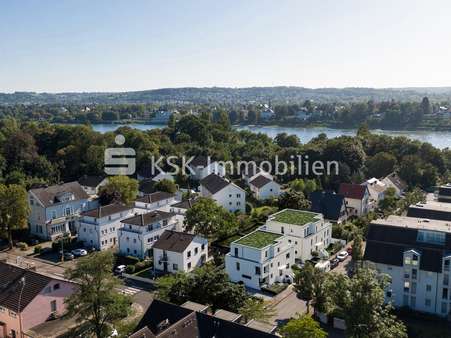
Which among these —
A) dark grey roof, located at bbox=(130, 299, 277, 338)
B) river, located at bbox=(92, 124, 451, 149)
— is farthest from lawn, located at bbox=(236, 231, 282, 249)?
river, located at bbox=(92, 124, 451, 149)

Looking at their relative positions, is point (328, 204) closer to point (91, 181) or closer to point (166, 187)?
point (166, 187)

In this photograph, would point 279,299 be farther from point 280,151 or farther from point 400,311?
point 280,151

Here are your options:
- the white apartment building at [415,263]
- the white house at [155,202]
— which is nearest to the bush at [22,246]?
the white house at [155,202]

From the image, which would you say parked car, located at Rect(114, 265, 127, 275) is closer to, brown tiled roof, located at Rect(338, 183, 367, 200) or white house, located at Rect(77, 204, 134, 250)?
white house, located at Rect(77, 204, 134, 250)

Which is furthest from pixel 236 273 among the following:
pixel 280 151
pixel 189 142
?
pixel 189 142

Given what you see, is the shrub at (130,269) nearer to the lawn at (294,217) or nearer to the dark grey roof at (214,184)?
the lawn at (294,217)

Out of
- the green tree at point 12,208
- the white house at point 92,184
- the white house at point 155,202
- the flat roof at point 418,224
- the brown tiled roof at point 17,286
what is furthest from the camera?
the white house at point 92,184

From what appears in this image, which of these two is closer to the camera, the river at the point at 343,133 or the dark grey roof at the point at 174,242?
the dark grey roof at the point at 174,242
